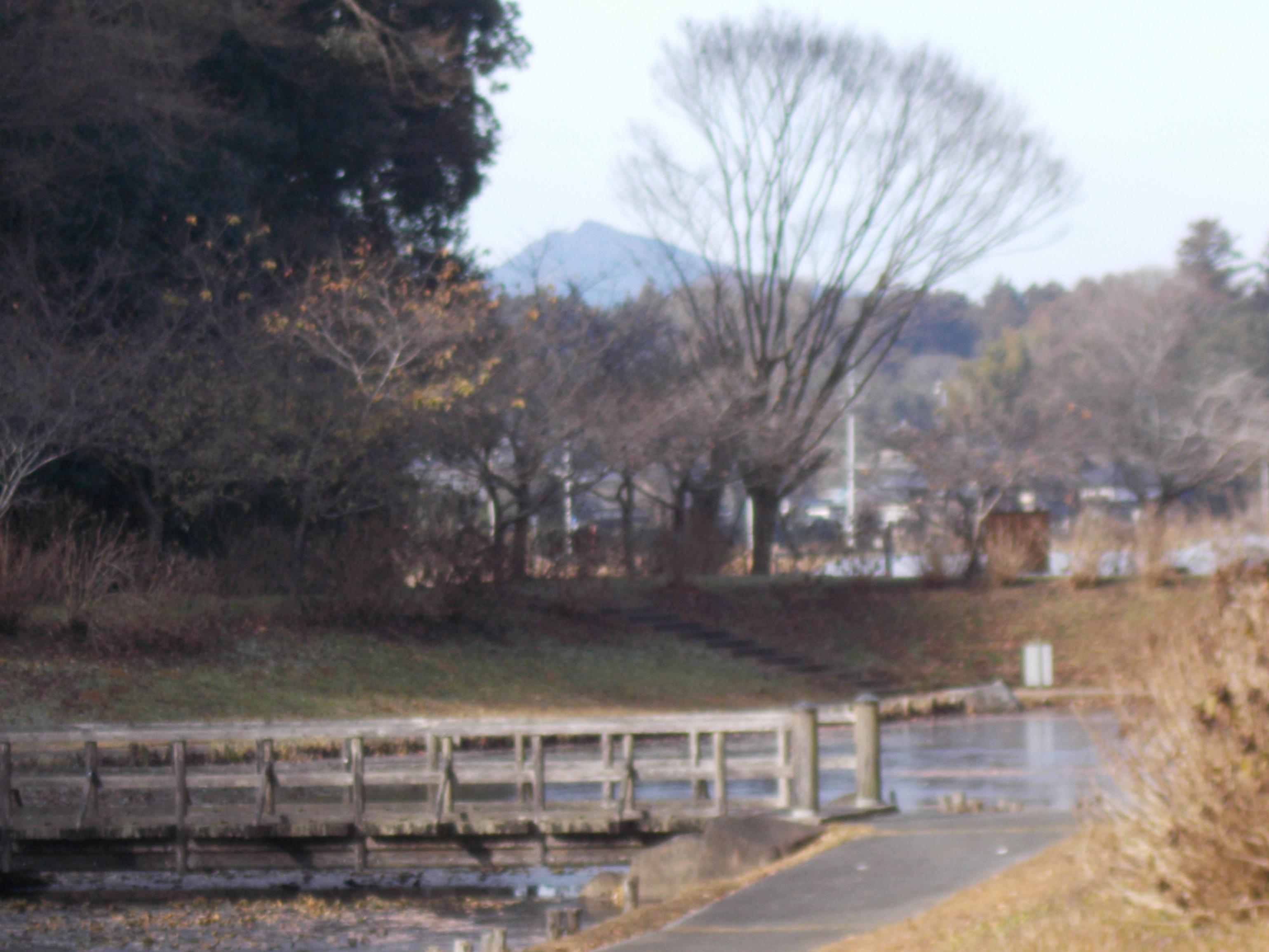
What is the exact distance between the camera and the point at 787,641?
105 feet

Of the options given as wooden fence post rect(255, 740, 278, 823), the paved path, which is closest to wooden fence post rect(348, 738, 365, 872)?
wooden fence post rect(255, 740, 278, 823)

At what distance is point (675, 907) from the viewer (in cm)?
→ 1088

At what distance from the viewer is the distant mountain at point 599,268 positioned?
120ft

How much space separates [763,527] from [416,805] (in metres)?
24.2

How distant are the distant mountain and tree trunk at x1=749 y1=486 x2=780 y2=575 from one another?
5.95 metres

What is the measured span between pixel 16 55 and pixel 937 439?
109ft

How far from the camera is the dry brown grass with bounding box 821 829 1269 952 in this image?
277 inches

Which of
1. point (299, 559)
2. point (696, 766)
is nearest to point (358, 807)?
point (696, 766)

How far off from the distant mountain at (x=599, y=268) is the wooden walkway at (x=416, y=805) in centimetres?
2004

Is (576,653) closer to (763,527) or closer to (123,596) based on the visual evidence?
(123,596)

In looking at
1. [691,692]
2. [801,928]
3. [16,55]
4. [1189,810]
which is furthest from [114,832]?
[16,55]

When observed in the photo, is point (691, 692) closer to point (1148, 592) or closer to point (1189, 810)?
point (1148, 592)

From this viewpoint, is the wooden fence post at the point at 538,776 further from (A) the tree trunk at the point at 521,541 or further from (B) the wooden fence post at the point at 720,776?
(A) the tree trunk at the point at 521,541

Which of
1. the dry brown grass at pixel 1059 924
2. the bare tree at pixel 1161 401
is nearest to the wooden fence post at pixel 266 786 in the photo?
the dry brown grass at pixel 1059 924
